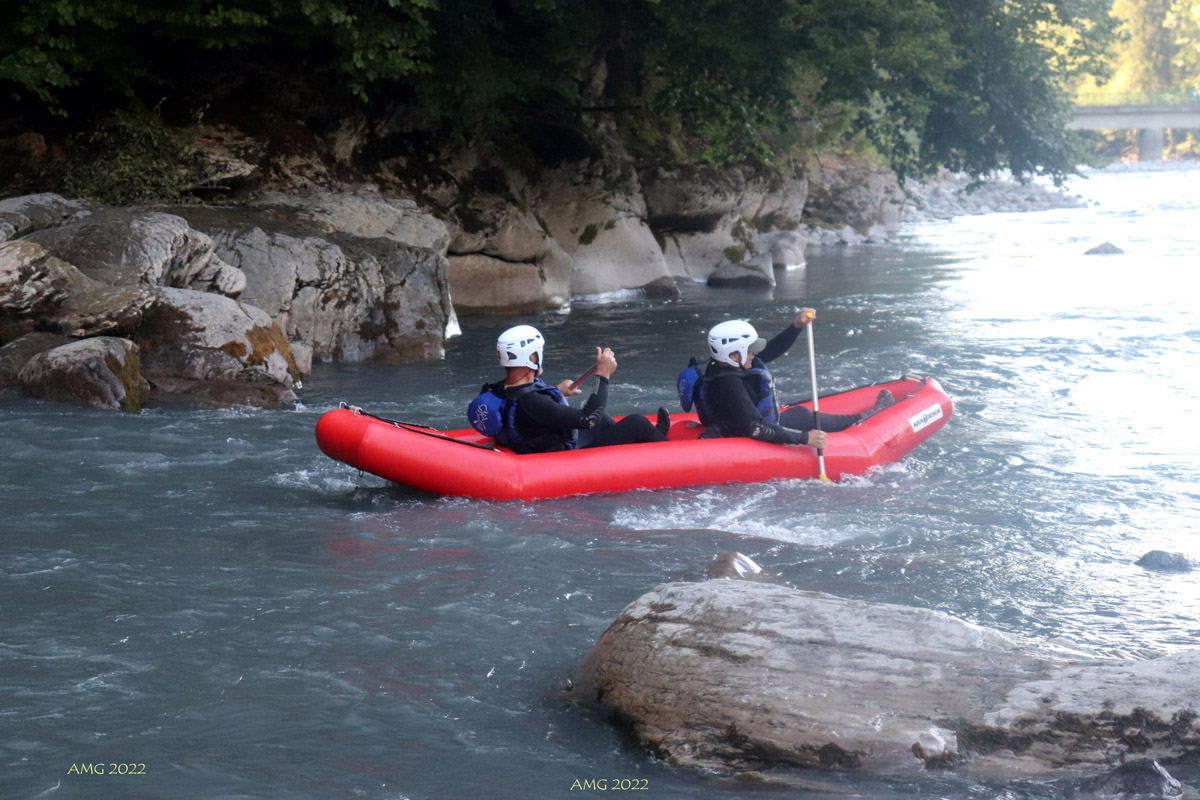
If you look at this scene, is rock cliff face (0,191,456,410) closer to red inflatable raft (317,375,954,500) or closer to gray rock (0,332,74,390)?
gray rock (0,332,74,390)

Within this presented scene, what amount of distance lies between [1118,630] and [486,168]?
12.3 metres

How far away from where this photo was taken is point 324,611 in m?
4.80

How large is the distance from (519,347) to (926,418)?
2.99m

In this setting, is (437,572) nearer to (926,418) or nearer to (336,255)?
(926,418)

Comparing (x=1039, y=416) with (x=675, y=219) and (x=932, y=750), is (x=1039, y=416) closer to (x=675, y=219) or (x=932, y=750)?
(x=932, y=750)

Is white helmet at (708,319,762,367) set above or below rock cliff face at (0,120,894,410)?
below

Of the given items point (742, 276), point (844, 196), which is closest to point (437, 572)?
point (742, 276)

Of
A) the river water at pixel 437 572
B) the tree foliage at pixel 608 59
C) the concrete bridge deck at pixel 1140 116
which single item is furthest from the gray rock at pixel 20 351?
the concrete bridge deck at pixel 1140 116

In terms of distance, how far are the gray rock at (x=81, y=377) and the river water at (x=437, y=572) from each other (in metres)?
0.21

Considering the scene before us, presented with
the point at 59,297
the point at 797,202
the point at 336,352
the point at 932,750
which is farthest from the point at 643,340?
the point at 797,202

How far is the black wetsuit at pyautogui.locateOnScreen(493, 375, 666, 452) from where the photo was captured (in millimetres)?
6438

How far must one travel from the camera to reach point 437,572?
5367mm

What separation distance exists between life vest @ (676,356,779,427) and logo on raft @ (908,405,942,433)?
1.02 meters

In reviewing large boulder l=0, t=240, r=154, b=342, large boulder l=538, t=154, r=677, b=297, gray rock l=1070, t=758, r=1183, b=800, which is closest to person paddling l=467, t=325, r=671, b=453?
gray rock l=1070, t=758, r=1183, b=800
